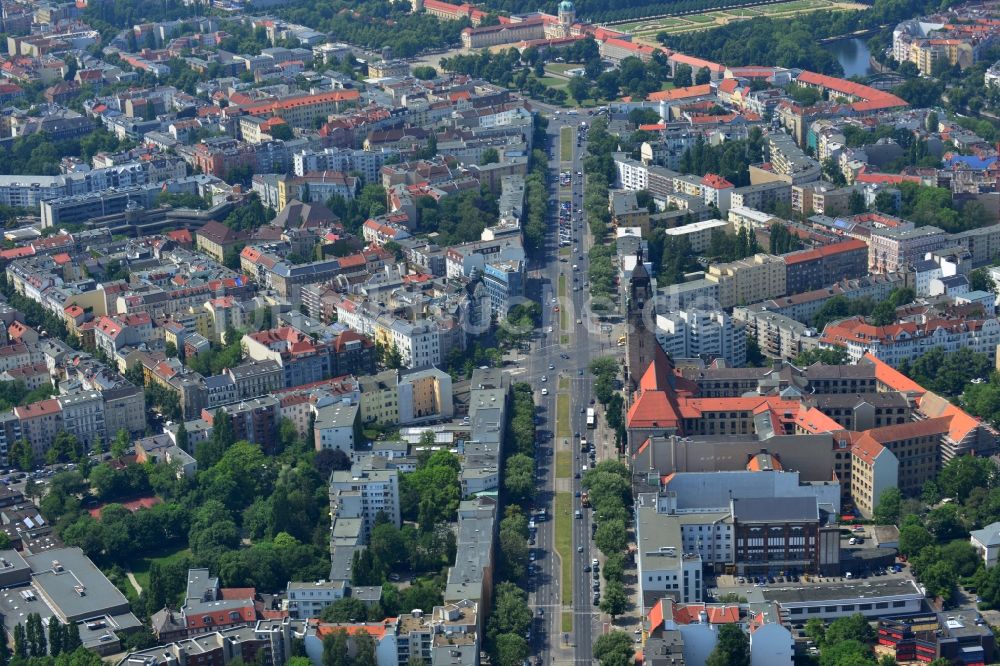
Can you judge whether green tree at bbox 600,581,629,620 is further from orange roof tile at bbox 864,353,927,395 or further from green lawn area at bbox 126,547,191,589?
orange roof tile at bbox 864,353,927,395

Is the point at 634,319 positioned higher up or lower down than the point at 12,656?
higher up

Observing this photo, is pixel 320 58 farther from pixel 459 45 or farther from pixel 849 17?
pixel 849 17

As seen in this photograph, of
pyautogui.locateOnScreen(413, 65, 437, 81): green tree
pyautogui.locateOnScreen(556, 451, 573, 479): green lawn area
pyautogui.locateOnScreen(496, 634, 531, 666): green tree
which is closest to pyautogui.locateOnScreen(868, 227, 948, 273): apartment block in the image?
pyautogui.locateOnScreen(556, 451, 573, 479): green lawn area

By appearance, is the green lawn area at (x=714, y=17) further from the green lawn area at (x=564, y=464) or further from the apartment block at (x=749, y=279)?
the green lawn area at (x=564, y=464)

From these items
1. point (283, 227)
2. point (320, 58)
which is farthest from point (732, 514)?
point (320, 58)

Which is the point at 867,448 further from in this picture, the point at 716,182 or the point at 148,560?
A: the point at 716,182
